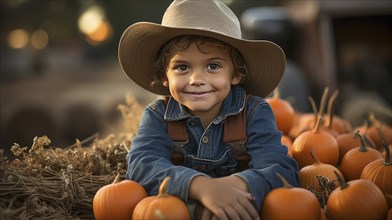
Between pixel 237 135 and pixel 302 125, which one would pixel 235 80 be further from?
pixel 302 125

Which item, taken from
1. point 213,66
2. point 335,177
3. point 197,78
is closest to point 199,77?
point 197,78

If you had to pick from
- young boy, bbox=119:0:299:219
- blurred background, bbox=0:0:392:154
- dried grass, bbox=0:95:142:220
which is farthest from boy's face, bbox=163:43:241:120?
blurred background, bbox=0:0:392:154

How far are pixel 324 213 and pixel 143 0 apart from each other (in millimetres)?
22459

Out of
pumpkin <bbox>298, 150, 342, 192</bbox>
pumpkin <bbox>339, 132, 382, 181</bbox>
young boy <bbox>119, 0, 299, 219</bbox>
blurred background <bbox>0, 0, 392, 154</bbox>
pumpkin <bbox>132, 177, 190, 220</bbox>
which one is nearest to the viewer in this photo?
pumpkin <bbox>132, 177, 190, 220</bbox>

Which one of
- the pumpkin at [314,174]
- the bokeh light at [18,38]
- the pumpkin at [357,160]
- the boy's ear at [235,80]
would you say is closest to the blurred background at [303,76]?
the pumpkin at [357,160]

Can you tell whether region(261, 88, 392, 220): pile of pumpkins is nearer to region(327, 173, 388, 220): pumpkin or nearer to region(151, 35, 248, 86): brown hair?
region(327, 173, 388, 220): pumpkin

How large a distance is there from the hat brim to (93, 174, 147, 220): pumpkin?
81cm

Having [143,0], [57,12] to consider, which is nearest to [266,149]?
[57,12]

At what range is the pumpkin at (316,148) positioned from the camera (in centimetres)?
385

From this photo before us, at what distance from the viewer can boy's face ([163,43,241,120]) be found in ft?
10.7

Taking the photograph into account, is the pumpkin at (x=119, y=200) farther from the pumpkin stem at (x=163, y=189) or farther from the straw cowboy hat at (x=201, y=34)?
the straw cowboy hat at (x=201, y=34)

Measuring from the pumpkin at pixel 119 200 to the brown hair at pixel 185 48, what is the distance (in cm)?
72

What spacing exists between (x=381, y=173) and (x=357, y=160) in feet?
1.26

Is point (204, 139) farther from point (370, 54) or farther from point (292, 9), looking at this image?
point (292, 9)
